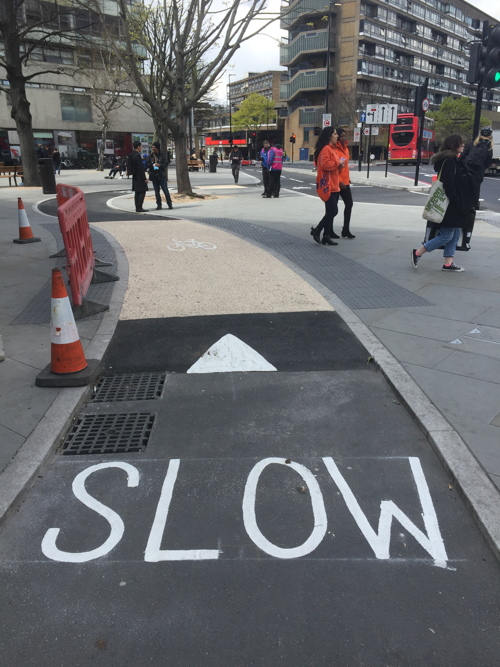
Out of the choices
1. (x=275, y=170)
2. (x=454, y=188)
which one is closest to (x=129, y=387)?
(x=454, y=188)

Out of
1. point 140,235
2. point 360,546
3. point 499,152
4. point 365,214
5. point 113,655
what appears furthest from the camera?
point 499,152

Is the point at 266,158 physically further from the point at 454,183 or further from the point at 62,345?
the point at 62,345

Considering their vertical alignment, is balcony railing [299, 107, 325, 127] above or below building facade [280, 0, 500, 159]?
below

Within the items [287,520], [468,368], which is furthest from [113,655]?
[468,368]

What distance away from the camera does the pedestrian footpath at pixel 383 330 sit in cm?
336

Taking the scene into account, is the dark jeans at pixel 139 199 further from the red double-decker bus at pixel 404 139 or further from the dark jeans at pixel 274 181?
the red double-decker bus at pixel 404 139

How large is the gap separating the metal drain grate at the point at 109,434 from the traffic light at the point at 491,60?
1043 centimetres

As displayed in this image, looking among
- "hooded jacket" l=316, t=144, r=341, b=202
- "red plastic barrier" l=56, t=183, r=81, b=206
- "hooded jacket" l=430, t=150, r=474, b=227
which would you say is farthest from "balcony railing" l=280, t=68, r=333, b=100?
"hooded jacket" l=430, t=150, r=474, b=227

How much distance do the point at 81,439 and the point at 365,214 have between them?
12.7 metres

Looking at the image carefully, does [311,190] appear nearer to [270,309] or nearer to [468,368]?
[270,309]

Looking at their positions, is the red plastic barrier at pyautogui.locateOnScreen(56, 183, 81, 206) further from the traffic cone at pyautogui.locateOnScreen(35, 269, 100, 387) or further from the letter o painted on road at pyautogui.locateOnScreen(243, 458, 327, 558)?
the letter o painted on road at pyautogui.locateOnScreen(243, 458, 327, 558)

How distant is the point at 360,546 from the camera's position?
262 centimetres

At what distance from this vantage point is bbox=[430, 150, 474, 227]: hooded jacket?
7094 mm

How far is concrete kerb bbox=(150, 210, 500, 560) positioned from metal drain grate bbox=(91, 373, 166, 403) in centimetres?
187
